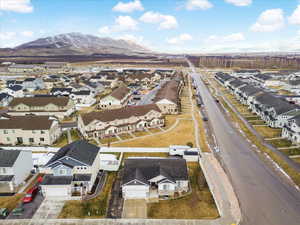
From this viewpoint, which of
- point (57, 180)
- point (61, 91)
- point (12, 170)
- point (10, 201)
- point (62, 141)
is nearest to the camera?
point (10, 201)

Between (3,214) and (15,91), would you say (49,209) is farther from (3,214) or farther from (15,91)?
(15,91)

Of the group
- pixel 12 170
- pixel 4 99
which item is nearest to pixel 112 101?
pixel 4 99

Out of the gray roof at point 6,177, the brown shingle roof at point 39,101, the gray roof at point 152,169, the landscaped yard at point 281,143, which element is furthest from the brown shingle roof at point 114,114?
the landscaped yard at point 281,143

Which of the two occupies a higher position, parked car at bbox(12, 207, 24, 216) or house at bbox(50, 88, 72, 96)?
house at bbox(50, 88, 72, 96)

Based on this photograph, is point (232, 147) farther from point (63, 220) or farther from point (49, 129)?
point (49, 129)

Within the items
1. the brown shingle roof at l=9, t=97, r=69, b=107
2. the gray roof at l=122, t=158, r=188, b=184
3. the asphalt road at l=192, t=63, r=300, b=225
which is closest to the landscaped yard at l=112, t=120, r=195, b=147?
the asphalt road at l=192, t=63, r=300, b=225

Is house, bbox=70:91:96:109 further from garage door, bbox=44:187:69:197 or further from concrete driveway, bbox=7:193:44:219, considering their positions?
concrete driveway, bbox=7:193:44:219

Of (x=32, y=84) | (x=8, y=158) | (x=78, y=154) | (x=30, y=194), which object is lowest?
(x=30, y=194)
